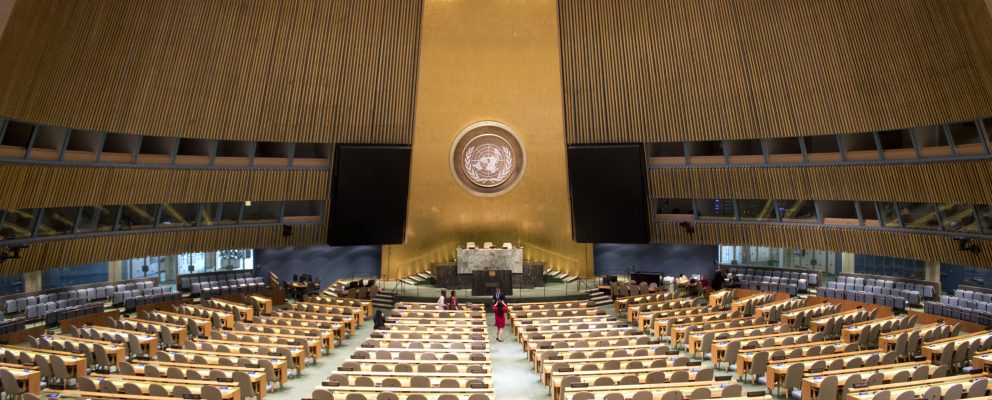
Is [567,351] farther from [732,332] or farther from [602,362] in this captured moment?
[732,332]

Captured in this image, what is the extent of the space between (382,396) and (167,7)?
Result: 546 inches

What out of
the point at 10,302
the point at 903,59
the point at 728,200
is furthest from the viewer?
the point at 728,200

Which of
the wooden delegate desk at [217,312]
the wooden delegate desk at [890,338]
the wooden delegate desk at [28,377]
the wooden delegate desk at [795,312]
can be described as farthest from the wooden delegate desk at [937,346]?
the wooden delegate desk at [28,377]

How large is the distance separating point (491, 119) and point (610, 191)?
5255 millimetres

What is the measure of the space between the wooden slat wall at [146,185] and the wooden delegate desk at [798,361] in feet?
55.0

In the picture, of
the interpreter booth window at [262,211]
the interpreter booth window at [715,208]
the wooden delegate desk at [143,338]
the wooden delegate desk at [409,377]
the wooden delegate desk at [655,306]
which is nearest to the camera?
the wooden delegate desk at [409,377]

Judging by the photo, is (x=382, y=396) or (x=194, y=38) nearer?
(x=382, y=396)

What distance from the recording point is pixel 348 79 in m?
25.5

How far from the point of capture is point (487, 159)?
29.1 m

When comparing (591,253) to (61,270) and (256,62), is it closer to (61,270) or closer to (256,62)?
(256,62)

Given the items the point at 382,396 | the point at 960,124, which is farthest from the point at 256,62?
the point at 960,124

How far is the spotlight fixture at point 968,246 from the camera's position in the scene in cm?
1980

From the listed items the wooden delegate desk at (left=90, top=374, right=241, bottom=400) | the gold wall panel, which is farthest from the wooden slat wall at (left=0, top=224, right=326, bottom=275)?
the wooden delegate desk at (left=90, top=374, right=241, bottom=400)

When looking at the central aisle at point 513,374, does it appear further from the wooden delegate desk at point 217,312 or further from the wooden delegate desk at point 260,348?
the wooden delegate desk at point 217,312
